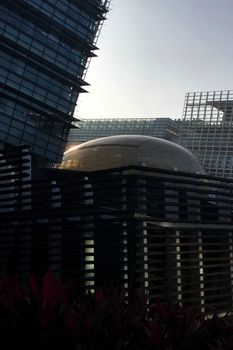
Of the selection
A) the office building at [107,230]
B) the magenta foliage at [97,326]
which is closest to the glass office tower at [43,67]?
the office building at [107,230]

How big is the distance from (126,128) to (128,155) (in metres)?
110

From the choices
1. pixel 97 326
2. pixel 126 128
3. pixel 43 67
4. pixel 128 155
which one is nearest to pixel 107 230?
pixel 97 326

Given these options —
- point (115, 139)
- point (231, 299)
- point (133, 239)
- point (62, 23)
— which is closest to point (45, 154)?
point (115, 139)

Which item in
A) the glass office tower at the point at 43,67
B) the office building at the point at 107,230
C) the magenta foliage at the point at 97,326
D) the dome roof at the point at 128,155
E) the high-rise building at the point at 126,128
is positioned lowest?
the magenta foliage at the point at 97,326

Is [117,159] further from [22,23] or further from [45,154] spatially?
[22,23]

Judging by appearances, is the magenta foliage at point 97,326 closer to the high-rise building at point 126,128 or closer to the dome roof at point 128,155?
the dome roof at point 128,155

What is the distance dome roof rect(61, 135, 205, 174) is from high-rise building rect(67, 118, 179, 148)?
97.1 metres

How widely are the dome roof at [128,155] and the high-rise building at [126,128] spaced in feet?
318

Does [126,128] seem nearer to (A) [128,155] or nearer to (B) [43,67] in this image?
(B) [43,67]

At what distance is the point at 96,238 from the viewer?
2423 centimetres

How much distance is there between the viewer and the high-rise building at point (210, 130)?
15500 cm

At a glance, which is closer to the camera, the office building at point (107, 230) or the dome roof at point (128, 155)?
the office building at point (107, 230)

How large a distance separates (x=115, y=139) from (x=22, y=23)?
20004 millimetres

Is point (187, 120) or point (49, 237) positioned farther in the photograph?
point (187, 120)
